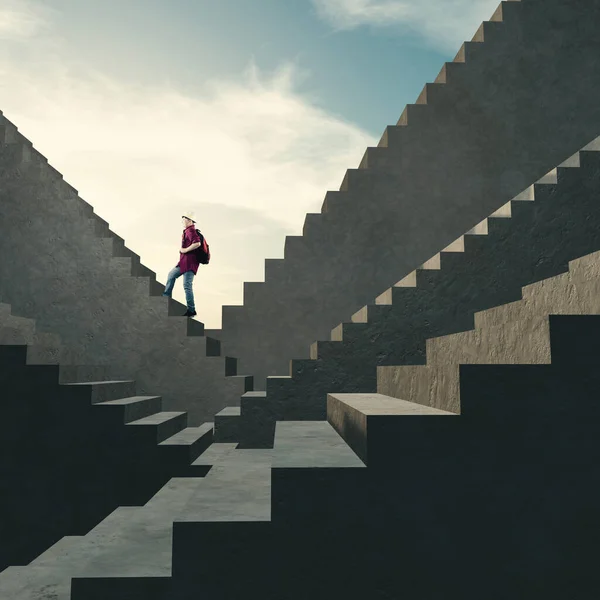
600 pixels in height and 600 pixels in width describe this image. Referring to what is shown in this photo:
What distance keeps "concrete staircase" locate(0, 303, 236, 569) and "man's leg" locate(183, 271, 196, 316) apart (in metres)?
3.61

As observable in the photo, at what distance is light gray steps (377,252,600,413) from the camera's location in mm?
3441

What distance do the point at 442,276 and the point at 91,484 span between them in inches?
187

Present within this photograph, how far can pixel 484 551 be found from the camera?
3.13m

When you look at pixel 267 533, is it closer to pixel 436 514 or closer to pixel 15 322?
pixel 436 514

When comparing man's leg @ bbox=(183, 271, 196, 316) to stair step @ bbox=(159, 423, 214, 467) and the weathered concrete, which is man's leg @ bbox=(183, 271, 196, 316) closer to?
stair step @ bbox=(159, 423, 214, 467)

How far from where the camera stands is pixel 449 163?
37.7 feet

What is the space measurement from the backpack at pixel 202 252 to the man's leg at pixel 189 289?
1.04 feet

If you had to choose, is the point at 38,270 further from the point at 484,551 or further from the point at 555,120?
the point at 555,120

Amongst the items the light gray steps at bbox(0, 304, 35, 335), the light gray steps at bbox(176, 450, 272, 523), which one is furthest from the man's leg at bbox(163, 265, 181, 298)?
the light gray steps at bbox(176, 450, 272, 523)

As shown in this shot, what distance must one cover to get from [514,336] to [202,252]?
670cm

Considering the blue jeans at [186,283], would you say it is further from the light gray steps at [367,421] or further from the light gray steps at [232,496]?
the light gray steps at [367,421]

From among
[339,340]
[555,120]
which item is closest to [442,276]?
[339,340]

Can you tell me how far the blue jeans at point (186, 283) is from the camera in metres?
9.59

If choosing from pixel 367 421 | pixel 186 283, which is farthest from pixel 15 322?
pixel 367 421
